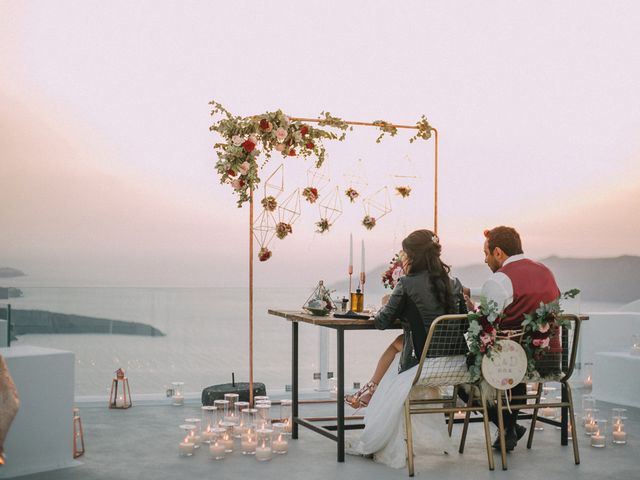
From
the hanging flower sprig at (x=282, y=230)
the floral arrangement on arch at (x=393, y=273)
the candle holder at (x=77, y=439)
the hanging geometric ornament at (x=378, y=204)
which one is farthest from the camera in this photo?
the hanging geometric ornament at (x=378, y=204)

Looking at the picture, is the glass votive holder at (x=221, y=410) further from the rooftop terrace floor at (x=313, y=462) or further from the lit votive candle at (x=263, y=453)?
the lit votive candle at (x=263, y=453)

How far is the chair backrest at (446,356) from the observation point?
4168mm

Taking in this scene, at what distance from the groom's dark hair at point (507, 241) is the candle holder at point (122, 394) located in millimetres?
2689

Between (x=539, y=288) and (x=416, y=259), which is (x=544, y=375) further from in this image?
(x=416, y=259)

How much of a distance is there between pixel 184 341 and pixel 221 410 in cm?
202

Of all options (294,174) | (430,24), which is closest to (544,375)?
(294,174)

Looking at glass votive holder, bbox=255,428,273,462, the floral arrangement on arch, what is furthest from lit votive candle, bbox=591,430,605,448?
glass votive holder, bbox=255,428,273,462

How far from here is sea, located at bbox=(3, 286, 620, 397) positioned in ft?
20.8

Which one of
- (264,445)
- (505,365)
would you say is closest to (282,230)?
(264,445)

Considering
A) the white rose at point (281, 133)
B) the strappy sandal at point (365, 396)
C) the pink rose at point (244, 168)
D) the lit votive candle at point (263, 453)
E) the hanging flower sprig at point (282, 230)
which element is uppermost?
the white rose at point (281, 133)

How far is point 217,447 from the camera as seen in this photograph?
4320 millimetres

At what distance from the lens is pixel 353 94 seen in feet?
23.9

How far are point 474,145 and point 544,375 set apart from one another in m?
4.38

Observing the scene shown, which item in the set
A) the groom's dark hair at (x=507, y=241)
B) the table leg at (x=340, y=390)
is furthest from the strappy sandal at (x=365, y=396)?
the groom's dark hair at (x=507, y=241)
